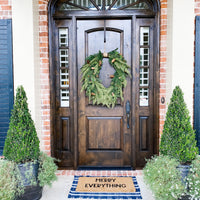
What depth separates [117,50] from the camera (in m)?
3.46

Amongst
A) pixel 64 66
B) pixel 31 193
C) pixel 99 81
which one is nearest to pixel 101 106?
pixel 99 81

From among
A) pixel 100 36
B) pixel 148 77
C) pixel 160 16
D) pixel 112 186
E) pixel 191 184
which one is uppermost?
pixel 160 16

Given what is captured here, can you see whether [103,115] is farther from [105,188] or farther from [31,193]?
[31,193]

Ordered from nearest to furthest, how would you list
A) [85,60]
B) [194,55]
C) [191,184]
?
[191,184] → [194,55] → [85,60]

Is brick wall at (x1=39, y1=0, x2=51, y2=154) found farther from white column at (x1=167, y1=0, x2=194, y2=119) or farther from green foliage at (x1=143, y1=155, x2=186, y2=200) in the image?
white column at (x1=167, y1=0, x2=194, y2=119)

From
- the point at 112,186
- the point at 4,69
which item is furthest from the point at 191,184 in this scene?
the point at 4,69

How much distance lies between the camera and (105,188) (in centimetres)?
291

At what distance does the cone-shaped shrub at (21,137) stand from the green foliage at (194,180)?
1.86 m

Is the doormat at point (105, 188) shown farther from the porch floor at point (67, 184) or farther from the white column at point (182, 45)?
the white column at point (182, 45)

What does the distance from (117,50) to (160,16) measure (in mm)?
859

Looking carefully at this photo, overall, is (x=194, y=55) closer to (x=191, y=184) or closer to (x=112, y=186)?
(x=191, y=184)

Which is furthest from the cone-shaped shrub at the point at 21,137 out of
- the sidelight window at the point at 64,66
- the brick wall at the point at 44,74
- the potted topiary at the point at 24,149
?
the sidelight window at the point at 64,66

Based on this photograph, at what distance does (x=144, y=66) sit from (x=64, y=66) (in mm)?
1368

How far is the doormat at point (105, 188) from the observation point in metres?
2.73
